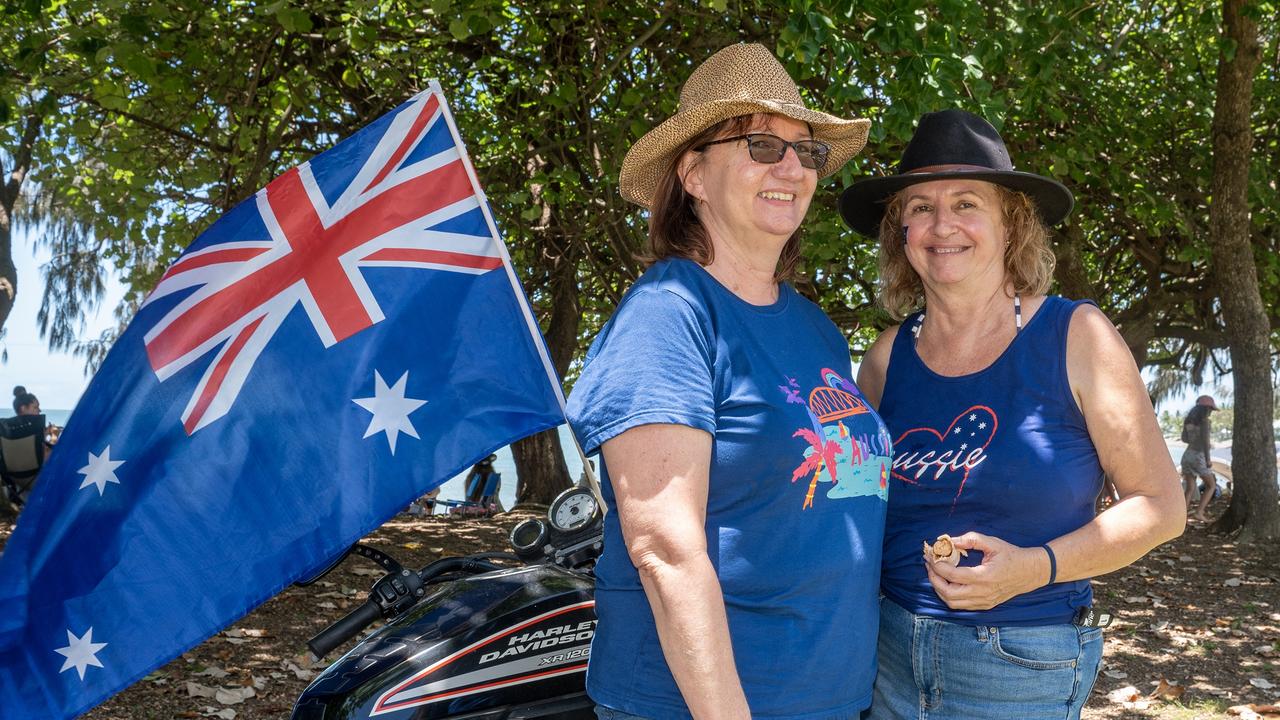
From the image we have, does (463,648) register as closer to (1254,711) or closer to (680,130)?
(680,130)

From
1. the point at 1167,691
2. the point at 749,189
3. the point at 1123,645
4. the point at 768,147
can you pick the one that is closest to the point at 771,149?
the point at 768,147

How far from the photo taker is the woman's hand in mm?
2051

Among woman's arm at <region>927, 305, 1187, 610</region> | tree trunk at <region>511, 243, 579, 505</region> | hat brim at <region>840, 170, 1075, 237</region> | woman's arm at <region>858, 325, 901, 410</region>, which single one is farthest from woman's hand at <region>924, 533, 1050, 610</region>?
tree trunk at <region>511, 243, 579, 505</region>

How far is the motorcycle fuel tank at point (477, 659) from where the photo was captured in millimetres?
2225

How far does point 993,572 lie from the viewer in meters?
2.05

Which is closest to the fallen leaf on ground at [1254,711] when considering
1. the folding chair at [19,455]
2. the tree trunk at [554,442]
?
the tree trunk at [554,442]

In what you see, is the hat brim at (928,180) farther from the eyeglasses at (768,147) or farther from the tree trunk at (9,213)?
the tree trunk at (9,213)

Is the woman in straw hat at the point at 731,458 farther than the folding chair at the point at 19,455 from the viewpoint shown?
No

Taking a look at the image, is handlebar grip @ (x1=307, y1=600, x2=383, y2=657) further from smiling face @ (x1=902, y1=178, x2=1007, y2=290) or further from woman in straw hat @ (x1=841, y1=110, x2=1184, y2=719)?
smiling face @ (x1=902, y1=178, x2=1007, y2=290)

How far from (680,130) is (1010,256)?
0.85 m

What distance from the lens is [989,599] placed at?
2092 mm

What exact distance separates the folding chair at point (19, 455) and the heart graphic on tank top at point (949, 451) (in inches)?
472

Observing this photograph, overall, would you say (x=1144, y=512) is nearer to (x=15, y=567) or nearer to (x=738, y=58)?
(x=738, y=58)

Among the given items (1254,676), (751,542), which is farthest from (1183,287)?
(751,542)
